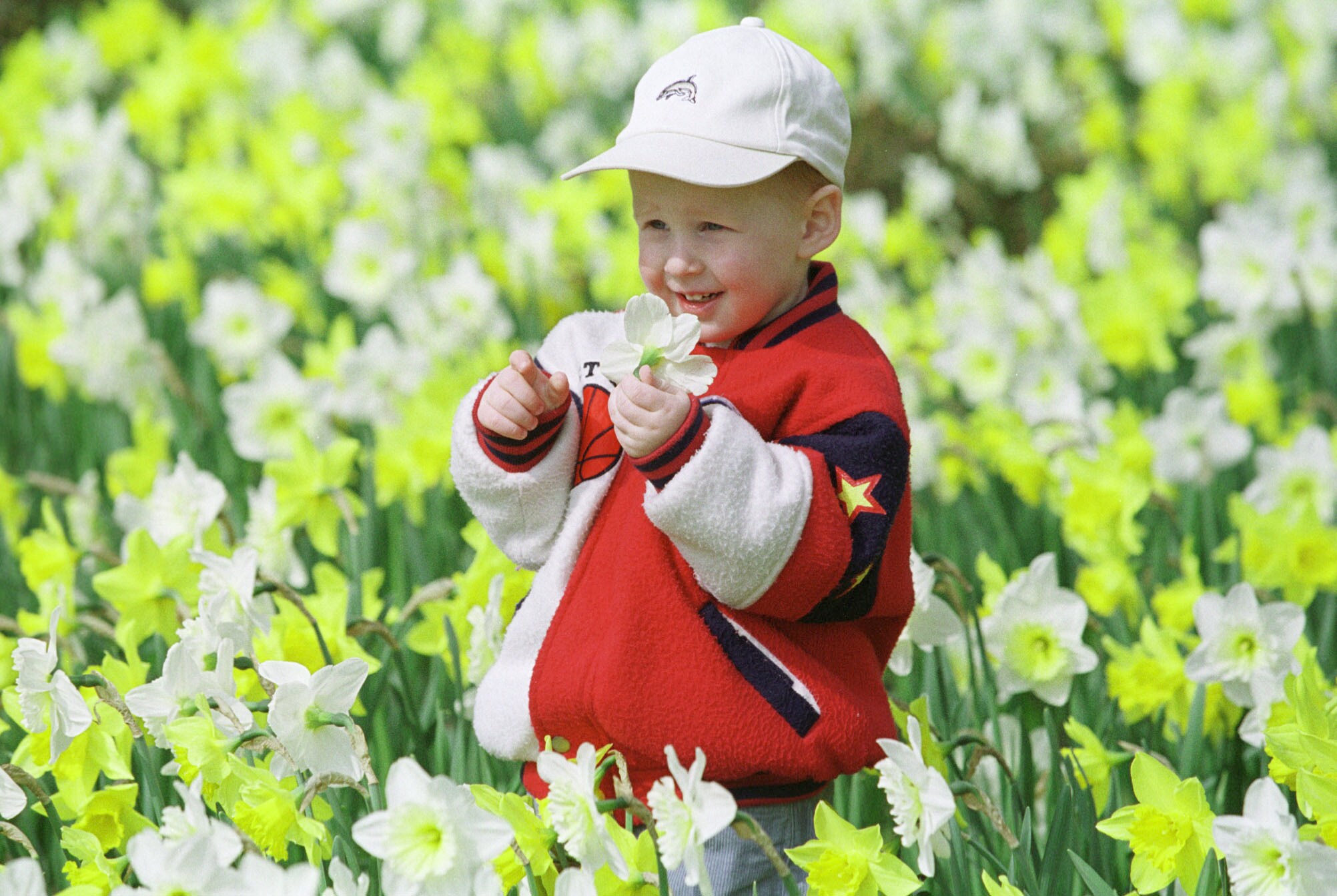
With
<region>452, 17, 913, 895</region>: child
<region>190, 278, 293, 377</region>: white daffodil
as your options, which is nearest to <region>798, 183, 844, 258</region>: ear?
<region>452, 17, 913, 895</region>: child

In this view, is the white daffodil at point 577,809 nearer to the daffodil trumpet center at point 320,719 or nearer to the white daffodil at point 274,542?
the daffodil trumpet center at point 320,719

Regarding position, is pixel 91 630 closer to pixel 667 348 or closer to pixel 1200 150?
pixel 667 348

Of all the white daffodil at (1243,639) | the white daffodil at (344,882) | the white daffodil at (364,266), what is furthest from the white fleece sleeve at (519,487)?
the white daffodil at (364,266)

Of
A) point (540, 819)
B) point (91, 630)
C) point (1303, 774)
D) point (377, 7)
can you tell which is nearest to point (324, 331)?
point (91, 630)

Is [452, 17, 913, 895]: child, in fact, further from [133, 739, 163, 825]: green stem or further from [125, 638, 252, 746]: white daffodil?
[133, 739, 163, 825]: green stem

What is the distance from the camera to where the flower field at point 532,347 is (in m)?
1.59

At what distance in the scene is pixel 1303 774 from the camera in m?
1.56

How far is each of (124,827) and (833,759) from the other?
868 millimetres

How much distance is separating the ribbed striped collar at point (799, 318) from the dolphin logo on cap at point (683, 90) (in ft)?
0.83

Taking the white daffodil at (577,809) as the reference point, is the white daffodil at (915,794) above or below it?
below

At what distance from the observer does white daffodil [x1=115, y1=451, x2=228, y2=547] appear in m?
2.29

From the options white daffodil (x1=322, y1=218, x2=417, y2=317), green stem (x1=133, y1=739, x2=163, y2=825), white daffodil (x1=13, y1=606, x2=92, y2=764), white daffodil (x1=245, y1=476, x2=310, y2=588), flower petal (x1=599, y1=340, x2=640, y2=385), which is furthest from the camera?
white daffodil (x1=322, y1=218, x2=417, y2=317)

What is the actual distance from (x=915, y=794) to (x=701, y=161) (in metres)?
0.71

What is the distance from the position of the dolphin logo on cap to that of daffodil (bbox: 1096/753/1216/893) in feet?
2.89
